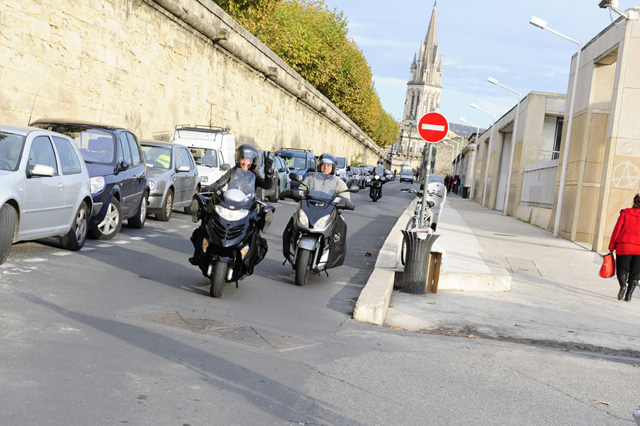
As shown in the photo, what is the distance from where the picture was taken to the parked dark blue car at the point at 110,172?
1192 centimetres

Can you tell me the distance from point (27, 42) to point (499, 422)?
48.5 feet

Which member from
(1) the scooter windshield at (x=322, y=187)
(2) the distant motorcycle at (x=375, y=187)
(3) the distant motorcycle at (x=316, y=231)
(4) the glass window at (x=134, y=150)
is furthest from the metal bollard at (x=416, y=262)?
(2) the distant motorcycle at (x=375, y=187)

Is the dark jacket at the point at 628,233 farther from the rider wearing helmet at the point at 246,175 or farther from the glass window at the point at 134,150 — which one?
the glass window at the point at 134,150

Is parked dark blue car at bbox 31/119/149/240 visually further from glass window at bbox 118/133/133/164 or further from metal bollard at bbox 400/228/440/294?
metal bollard at bbox 400/228/440/294

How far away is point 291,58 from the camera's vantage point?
186 ft

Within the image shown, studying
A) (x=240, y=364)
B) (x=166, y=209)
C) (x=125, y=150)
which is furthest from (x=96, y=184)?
(x=240, y=364)

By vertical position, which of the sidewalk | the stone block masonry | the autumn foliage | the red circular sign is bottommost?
the sidewalk

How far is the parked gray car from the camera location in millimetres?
15922

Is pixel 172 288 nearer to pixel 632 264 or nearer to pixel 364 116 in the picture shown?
pixel 632 264

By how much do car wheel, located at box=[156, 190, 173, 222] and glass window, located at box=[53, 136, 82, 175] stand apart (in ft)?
17.7

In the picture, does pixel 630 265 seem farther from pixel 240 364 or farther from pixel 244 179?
pixel 240 364

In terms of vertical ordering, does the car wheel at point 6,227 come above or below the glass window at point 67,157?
below

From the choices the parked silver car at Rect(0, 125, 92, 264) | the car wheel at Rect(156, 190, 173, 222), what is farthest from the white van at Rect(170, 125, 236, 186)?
the parked silver car at Rect(0, 125, 92, 264)

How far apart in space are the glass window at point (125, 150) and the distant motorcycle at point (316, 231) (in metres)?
4.09
